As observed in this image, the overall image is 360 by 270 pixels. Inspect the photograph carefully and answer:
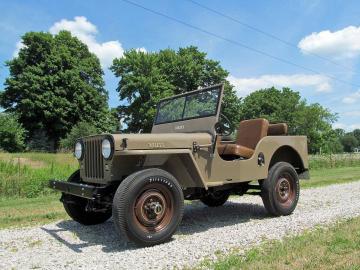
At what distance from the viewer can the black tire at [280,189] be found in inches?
310

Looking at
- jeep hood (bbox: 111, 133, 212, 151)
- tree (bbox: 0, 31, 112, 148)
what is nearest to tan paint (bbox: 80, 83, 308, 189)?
jeep hood (bbox: 111, 133, 212, 151)

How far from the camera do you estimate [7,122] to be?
117 feet

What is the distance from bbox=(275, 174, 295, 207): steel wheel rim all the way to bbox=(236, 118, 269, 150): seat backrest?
0.79m

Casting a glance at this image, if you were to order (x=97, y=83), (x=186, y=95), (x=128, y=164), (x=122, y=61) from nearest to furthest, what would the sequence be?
1. (x=128, y=164)
2. (x=186, y=95)
3. (x=97, y=83)
4. (x=122, y=61)

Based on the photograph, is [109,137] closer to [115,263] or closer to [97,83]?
[115,263]

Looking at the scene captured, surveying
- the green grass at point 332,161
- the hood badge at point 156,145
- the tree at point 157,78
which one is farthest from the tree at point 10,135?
the hood badge at point 156,145

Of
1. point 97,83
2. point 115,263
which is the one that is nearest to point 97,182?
point 115,263

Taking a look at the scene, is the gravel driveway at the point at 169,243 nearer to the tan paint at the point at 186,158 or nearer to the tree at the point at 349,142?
the tan paint at the point at 186,158

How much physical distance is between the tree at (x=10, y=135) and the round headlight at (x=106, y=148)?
31.7 m

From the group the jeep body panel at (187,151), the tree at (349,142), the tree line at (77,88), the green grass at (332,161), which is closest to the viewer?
the jeep body panel at (187,151)

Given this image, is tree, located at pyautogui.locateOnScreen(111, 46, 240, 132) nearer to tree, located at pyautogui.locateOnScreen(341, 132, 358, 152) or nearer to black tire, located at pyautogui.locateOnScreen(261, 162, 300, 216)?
black tire, located at pyautogui.locateOnScreen(261, 162, 300, 216)

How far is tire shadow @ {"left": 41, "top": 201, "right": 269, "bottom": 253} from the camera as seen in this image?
6262 millimetres

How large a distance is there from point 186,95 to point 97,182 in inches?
95.4

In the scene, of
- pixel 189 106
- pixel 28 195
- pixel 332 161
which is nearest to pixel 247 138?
pixel 189 106
